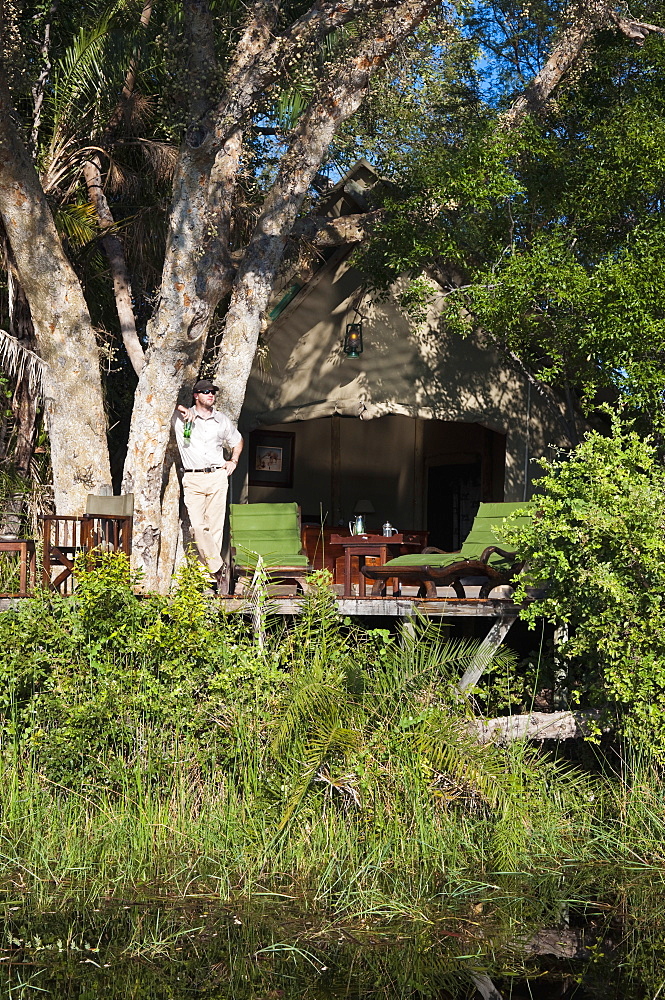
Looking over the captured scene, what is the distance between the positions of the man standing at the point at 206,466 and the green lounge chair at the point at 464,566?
108cm

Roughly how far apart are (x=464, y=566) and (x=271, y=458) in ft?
17.5

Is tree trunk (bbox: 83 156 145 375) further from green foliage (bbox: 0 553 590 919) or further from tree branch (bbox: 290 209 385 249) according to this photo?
green foliage (bbox: 0 553 590 919)

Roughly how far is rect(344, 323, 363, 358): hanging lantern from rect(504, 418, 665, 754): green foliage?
432 centimetres

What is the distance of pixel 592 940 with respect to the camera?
466 centimetres

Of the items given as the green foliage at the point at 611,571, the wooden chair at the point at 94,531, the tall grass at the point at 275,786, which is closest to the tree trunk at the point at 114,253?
the wooden chair at the point at 94,531

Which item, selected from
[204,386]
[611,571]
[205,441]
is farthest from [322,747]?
[204,386]

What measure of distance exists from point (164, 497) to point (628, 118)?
4432 mm

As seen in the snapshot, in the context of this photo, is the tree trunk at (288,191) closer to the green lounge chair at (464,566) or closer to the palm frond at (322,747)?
the green lounge chair at (464,566)

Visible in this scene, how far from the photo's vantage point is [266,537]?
26.2ft

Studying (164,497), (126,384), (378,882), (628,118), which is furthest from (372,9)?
(378,882)

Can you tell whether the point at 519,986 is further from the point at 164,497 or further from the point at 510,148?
the point at 510,148

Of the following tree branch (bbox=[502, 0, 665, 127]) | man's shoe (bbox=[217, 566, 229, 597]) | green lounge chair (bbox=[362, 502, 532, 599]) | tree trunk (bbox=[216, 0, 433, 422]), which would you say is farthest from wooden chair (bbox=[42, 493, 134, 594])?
Answer: tree branch (bbox=[502, 0, 665, 127])

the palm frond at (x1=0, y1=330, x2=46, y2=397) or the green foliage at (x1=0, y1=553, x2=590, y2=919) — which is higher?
the palm frond at (x1=0, y1=330, x2=46, y2=397)

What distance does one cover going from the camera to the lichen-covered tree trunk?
7.65 m
